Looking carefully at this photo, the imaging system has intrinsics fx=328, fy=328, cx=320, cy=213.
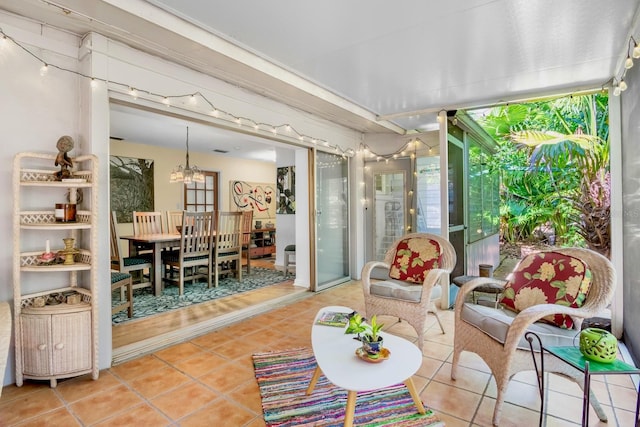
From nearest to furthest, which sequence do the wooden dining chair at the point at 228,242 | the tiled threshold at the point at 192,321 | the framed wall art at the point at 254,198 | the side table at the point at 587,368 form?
the side table at the point at 587,368 → the tiled threshold at the point at 192,321 → the wooden dining chair at the point at 228,242 → the framed wall art at the point at 254,198

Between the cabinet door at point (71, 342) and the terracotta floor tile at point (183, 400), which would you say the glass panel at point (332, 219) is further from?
the cabinet door at point (71, 342)

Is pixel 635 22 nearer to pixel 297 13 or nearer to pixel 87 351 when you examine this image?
pixel 297 13

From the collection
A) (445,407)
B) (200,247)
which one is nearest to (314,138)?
(200,247)

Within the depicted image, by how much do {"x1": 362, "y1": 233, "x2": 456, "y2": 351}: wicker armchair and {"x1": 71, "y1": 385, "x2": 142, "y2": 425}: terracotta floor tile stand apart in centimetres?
190

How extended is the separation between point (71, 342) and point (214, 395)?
1.04 meters

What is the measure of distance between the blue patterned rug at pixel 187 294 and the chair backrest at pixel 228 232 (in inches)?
21.1

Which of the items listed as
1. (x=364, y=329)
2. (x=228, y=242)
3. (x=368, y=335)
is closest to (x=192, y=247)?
(x=228, y=242)

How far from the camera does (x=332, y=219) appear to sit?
495 cm

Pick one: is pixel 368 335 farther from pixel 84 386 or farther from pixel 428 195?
pixel 428 195

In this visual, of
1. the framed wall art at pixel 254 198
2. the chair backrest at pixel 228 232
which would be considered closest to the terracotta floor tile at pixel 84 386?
the chair backrest at pixel 228 232

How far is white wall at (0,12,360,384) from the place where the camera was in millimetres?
2168

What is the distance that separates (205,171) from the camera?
7.41 metres

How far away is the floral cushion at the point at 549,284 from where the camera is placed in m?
1.99

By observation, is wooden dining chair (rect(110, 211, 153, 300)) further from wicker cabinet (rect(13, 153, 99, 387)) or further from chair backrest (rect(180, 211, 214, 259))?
wicker cabinet (rect(13, 153, 99, 387))
